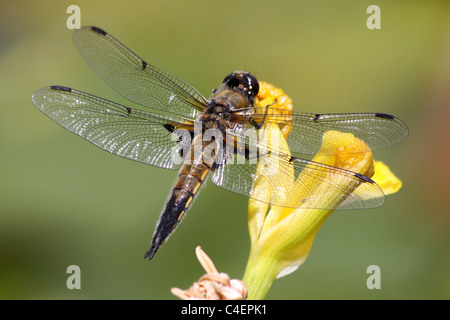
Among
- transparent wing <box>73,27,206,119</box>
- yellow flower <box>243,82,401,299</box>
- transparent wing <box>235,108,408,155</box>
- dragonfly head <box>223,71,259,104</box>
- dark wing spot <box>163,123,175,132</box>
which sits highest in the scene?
transparent wing <box>73,27,206,119</box>

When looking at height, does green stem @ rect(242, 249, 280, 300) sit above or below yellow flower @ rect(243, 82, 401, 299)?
below

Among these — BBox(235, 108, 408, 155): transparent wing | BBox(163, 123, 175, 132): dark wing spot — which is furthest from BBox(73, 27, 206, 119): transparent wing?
BBox(235, 108, 408, 155): transparent wing

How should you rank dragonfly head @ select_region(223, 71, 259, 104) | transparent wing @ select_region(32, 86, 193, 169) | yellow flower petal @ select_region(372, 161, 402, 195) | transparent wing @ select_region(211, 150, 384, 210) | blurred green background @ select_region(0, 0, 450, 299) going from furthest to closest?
blurred green background @ select_region(0, 0, 450, 299)
dragonfly head @ select_region(223, 71, 259, 104)
transparent wing @ select_region(32, 86, 193, 169)
yellow flower petal @ select_region(372, 161, 402, 195)
transparent wing @ select_region(211, 150, 384, 210)

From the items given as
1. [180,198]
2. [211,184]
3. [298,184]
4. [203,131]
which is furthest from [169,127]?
[211,184]

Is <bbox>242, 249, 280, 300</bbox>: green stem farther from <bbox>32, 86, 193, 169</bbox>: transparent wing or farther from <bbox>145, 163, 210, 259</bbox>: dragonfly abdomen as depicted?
<bbox>32, 86, 193, 169</bbox>: transparent wing

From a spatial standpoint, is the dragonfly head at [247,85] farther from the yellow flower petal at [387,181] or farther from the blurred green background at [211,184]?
the yellow flower petal at [387,181]

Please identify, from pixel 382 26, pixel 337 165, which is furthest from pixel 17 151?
pixel 382 26

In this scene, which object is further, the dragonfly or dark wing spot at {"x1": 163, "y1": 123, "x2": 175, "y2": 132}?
dark wing spot at {"x1": 163, "y1": 123, "x2": 175, "y2": 132}

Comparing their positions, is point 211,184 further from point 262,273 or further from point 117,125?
point 262,273

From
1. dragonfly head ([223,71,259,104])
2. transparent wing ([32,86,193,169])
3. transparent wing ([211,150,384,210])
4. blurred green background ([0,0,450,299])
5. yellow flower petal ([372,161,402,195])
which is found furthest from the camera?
blurred green background ([0,0,450,299])
